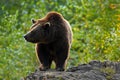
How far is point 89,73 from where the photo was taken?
8.58 m

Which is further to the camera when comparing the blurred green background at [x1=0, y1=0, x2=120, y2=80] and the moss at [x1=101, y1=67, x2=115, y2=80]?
the blurred green background at [x1=0, y1=0, x2=120, y2=80]

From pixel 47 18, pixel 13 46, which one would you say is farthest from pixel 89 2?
pixel 47 18

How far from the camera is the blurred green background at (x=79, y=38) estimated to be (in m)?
14.1

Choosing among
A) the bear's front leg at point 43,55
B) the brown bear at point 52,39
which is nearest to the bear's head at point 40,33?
the brown bear at point 52,39

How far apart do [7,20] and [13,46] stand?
65.8 inches

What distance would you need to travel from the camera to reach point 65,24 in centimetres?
993

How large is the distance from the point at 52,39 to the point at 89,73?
1435 mm

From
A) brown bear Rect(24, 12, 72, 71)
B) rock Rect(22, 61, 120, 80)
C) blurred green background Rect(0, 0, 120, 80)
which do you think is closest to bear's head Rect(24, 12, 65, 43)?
brown bear Rect(24, 12, 72, 71)

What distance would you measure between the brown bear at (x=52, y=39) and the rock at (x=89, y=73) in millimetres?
782

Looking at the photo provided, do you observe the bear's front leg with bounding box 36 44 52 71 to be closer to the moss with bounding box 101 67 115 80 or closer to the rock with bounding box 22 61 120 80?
the rock with bounding box 22 61 120 80

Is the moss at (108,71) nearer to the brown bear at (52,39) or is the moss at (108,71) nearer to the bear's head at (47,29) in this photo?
the brown bear at (52,39)

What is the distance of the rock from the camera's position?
8.38 m

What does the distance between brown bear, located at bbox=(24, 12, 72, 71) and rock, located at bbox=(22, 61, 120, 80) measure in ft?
2.57

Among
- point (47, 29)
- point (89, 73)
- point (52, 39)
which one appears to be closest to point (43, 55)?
point (52, 39)
